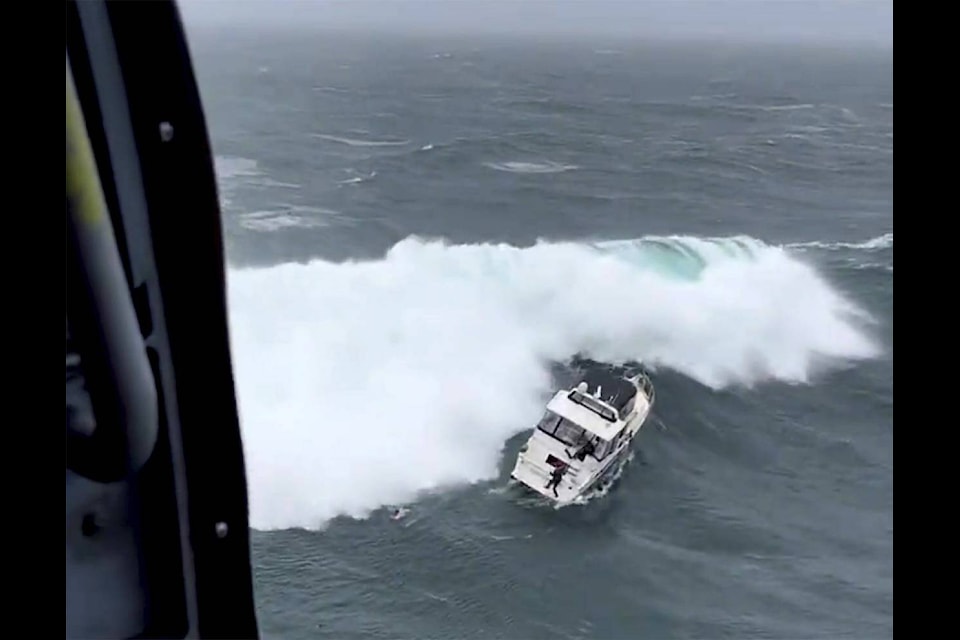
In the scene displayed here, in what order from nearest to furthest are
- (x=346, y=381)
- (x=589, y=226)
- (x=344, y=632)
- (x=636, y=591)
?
(x=344, y=632) → (x=636, y=591) → (x=346, y=381) → (x=589, y=226)

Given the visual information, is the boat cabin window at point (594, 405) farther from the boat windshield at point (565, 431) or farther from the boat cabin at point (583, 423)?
the boat windshield at point (565, 431)

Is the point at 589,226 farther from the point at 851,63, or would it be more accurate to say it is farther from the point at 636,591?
the point at 851,63

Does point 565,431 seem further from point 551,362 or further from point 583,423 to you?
point 551,362

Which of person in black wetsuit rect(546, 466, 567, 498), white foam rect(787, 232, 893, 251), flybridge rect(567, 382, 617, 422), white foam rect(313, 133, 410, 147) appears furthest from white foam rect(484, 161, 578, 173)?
person in black wetsuit rect(546, 466, 567, 498)

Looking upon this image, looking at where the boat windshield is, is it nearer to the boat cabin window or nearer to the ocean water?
the boat cabin window

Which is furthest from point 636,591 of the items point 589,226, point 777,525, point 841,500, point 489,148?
point 489,148

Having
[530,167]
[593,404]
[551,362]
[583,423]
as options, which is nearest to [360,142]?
Answer: [530,167]
